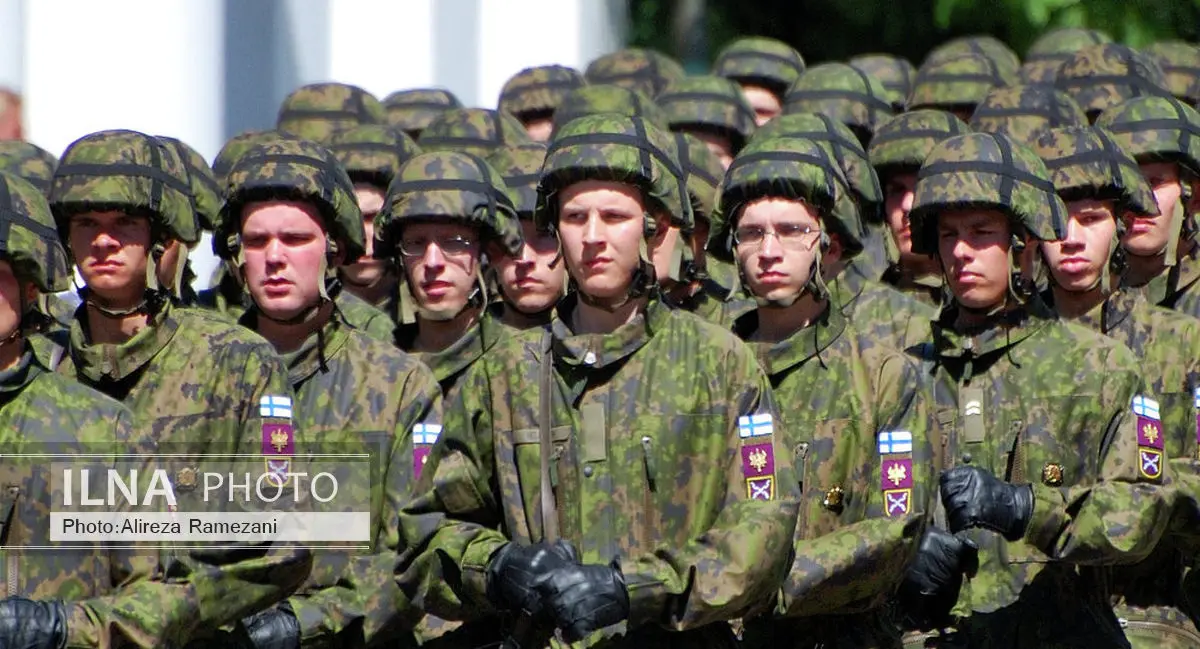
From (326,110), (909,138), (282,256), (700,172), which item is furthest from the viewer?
(326,110)

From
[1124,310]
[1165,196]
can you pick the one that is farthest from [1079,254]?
[1165,196]

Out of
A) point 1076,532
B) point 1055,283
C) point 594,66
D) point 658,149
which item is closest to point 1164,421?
point 1055,283

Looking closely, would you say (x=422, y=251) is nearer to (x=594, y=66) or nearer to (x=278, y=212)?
(x=278, y=212)

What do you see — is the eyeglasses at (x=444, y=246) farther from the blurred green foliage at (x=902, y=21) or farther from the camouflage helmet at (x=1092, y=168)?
the blurred green foliage at (x=902, y=21)

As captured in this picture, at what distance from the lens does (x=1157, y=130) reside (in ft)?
37.0

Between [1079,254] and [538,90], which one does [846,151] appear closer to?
[1079,254]

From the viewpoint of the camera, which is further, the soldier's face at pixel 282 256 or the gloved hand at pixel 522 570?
the soldier's face at pixel 282 256

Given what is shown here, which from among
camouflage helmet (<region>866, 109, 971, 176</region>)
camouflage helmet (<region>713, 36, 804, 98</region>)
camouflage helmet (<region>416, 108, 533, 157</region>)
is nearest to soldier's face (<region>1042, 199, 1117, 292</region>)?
camouflage helmet (<region>866, 109, 971, 176</region>)

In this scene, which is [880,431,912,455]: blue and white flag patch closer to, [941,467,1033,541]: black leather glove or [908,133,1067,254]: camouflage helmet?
[941,467,1033,541]: black leather glove

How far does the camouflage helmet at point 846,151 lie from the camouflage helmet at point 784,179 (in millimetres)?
→ 1553

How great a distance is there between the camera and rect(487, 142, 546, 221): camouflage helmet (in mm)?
11203

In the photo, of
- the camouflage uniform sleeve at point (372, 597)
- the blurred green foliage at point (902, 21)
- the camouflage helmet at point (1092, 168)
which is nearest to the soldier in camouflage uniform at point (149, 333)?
the camouflage uniform sleeve at point (372, 597)

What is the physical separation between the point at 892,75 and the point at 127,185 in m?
7.09

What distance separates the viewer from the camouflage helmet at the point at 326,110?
45.1 feet
